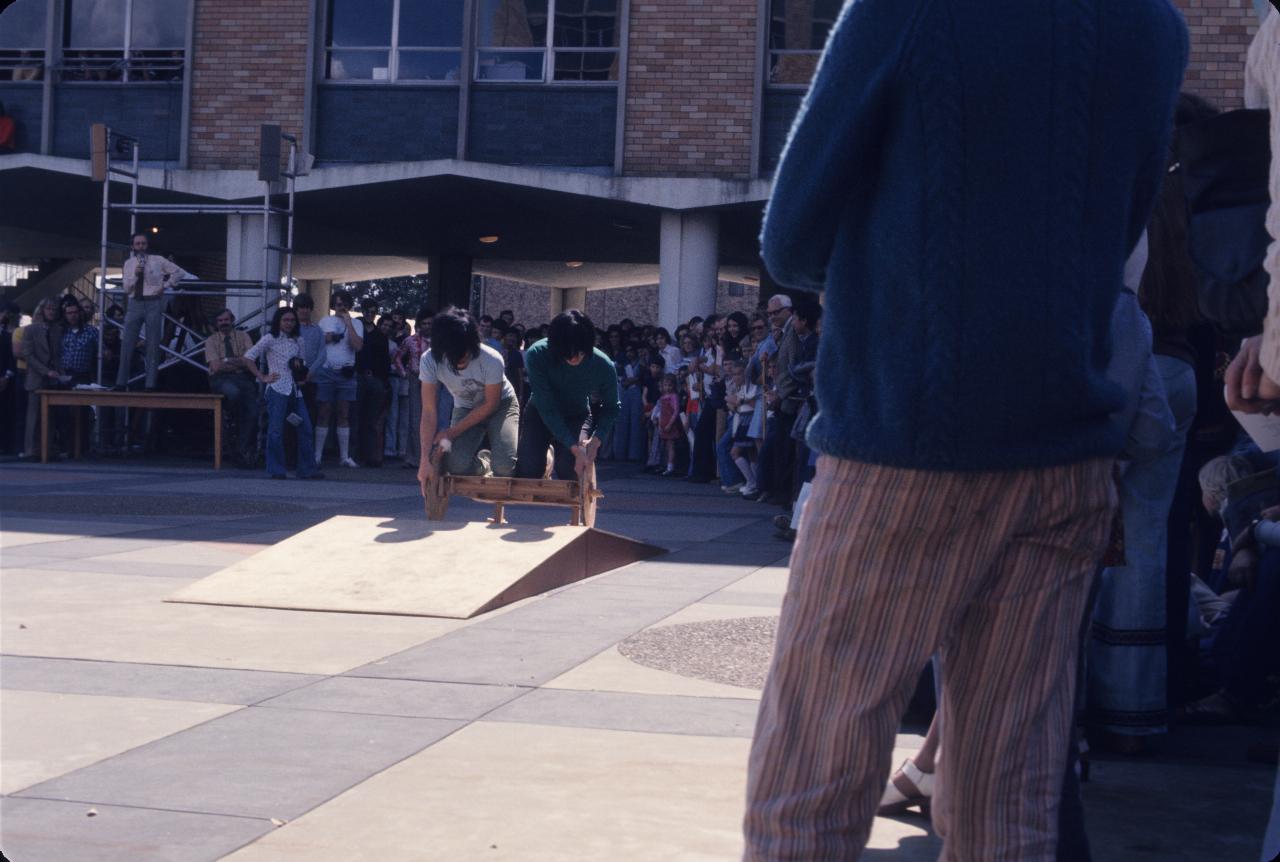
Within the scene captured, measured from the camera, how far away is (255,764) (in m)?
4.04

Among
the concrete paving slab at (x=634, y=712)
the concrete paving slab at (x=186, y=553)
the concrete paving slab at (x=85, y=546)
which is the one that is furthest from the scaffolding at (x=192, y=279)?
the concrete paving slab at (x=634, y=712)

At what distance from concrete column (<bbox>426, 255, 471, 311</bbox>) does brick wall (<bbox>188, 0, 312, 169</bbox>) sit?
→ 31.3 feet

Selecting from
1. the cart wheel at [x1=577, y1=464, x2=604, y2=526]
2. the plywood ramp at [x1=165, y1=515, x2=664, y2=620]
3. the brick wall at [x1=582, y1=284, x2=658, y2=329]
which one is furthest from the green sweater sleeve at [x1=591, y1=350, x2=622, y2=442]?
the brick wall at [x1=582, y1=284, x2=658, y2=329]

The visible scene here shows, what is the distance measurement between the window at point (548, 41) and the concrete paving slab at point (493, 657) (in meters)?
15.3

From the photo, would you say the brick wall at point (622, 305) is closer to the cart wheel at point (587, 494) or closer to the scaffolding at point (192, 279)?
the scaffolding at point (192, 279)

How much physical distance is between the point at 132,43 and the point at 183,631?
17.7 m

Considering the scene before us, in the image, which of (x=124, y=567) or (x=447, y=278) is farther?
(x=447, y=278)

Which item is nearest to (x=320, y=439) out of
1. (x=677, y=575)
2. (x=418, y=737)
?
(x=677, y=575)

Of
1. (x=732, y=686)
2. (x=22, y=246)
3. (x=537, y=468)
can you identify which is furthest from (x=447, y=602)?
(x=22, y=246)

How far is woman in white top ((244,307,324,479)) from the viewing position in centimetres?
1573

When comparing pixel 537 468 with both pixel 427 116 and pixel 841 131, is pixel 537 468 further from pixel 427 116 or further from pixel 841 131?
pixel 427 116

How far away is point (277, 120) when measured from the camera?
813 inches

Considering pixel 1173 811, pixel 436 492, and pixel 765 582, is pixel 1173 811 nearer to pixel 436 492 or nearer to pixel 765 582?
pixel 765 582

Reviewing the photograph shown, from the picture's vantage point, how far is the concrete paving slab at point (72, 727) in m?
4.00
